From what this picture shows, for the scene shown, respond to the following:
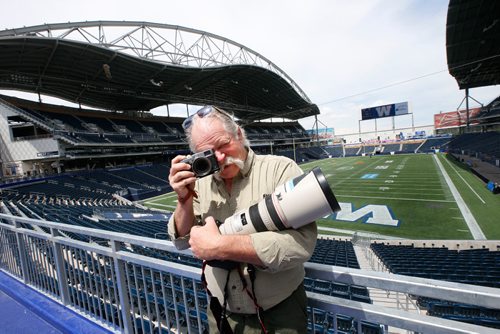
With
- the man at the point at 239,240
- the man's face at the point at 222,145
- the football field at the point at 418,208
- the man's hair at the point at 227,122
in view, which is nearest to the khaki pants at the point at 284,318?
the man at the point at 239,240

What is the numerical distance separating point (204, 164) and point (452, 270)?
7.00 meters

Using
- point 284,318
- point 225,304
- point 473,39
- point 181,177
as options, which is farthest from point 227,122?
point 473,39

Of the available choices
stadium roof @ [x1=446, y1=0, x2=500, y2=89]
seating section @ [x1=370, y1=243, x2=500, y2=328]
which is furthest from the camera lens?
stadium roof @ [x1=446, y1=0, x2=500, y2=89]

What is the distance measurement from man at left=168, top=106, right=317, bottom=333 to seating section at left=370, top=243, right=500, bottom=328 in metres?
3.18

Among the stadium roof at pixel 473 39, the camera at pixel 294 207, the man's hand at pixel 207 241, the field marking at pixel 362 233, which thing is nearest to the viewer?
the camera at pixel 294 207

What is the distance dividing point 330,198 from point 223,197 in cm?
73

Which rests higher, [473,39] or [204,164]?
[473,39]

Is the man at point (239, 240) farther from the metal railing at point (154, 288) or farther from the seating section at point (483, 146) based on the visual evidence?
the seating section at point (483, 146)

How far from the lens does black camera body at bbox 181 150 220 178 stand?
1.46m

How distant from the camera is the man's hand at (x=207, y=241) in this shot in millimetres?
1262

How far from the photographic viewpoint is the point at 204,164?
4.85 feet

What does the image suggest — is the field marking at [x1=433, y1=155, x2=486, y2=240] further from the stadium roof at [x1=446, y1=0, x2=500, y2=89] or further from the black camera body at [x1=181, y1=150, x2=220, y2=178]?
the stadium roof at [x1=446, y1=0, x2=500, y2=89]

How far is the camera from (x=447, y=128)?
70.8 m

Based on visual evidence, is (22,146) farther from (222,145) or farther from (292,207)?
(292,207)
